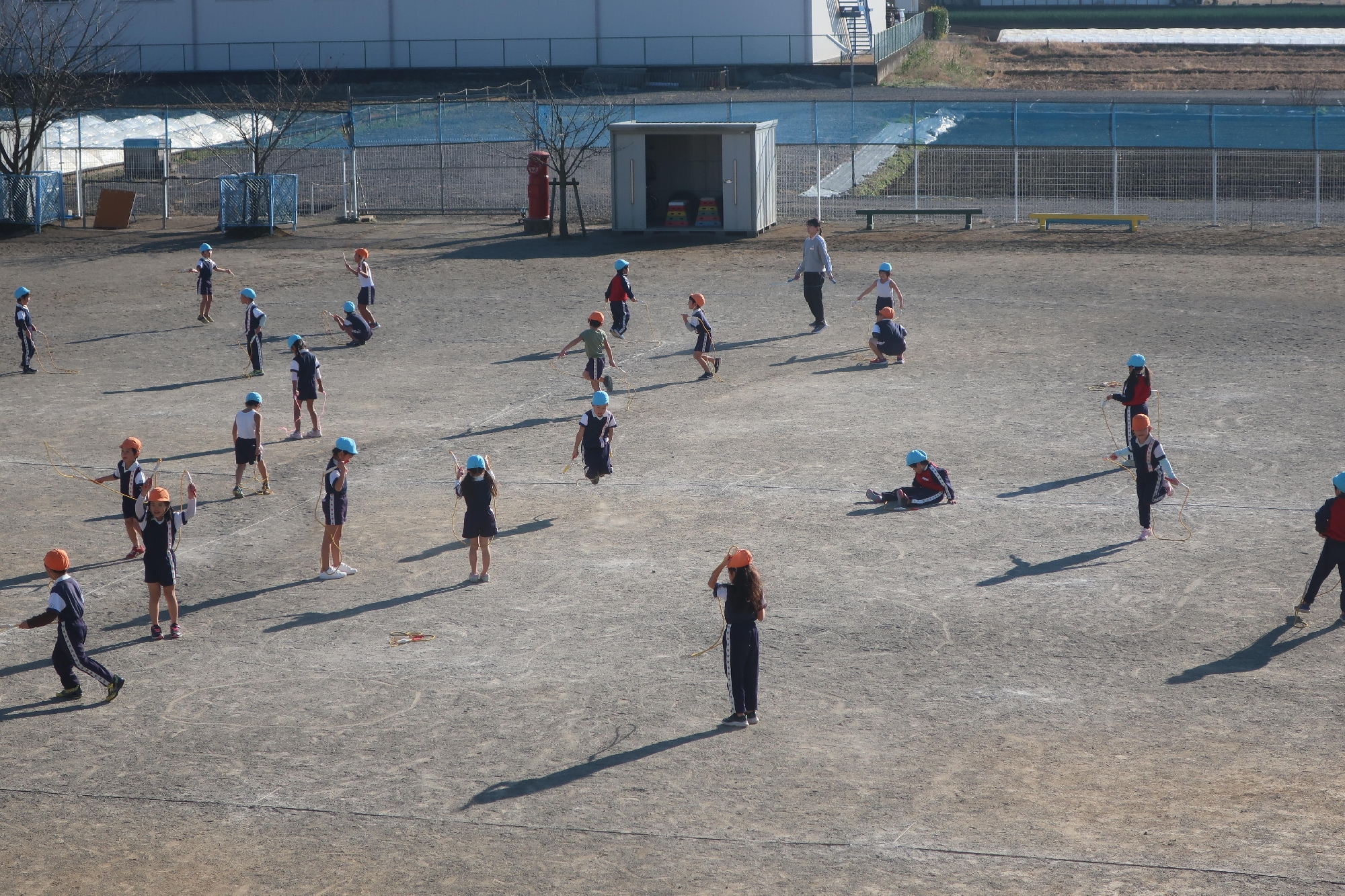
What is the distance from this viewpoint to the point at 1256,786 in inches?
373

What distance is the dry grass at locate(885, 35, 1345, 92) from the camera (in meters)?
68.6

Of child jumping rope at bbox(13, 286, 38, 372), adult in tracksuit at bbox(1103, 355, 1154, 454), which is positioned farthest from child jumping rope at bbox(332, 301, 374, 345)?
adult in tracksuit at bbox(1103, 355, 1154, 454)

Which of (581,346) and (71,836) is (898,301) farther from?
(71,836)

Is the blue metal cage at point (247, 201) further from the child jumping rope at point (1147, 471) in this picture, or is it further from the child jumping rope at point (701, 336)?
the child jumping rope at point (1147, 471)

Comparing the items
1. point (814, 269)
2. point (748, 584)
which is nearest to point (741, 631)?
point (748, 584)

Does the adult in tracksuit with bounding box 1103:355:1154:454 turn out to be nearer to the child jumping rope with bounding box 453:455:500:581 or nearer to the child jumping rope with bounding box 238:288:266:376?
the child jumping rope with bounding box 453:455:500:581

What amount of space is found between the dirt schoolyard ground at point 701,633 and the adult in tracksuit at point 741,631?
283 millimetres

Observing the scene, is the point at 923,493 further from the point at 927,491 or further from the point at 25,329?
the point at 25,329

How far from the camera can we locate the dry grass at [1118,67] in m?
68.6

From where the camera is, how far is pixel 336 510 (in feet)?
45.5

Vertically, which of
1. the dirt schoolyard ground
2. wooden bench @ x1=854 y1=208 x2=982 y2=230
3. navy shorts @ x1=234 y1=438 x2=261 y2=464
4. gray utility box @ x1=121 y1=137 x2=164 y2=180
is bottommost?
the dirt schoolyard ground

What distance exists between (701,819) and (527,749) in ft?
5.58

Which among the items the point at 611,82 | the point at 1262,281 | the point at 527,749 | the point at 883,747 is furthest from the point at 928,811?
the point at 611,82

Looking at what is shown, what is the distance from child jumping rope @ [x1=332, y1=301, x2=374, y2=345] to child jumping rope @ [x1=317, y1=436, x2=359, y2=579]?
35.2 ft
